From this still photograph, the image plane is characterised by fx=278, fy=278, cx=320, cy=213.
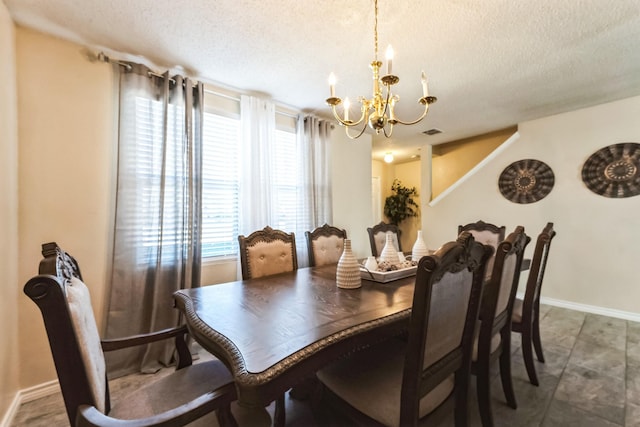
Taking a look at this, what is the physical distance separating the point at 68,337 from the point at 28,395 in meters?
1.81

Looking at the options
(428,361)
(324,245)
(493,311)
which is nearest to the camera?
(428,361)

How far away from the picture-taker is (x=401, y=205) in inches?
241

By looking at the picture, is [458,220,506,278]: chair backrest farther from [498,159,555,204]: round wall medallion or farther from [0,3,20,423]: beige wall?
[0,3,20,423]: beige wall

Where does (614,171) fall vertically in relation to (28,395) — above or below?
above

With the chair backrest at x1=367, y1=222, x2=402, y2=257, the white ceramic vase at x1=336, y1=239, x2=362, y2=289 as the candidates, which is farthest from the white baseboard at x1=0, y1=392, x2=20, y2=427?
the chair backrest at x1=367, y1=222, x2=402, y2=257

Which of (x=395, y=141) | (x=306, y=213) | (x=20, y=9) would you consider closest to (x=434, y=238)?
(x=395, y=141)

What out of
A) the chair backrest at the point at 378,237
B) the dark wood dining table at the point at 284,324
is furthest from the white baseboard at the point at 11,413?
the chair backrest at the point at 378,237

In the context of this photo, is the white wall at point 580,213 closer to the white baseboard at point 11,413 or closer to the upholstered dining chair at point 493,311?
the upholstered dining chair at point 493,311

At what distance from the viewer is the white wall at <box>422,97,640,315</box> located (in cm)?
313

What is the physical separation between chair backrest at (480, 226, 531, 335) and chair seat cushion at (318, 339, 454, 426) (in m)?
0.38

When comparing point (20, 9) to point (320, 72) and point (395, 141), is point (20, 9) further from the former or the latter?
point (395, 141)

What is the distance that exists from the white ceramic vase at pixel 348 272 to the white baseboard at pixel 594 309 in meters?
3.46

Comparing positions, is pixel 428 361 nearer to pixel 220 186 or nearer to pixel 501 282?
pixel 501 282

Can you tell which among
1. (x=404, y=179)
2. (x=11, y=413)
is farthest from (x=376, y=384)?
(x=404, y=179)
